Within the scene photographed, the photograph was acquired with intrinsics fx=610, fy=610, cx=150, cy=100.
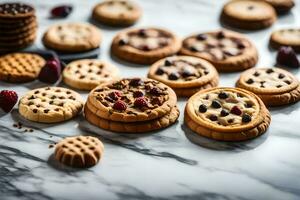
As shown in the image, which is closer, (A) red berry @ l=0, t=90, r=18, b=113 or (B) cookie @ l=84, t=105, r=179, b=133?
(B) cookie @ l=84, t=105, r=179, b=133

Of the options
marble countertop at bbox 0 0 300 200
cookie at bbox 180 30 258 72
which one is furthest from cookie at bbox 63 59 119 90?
cookie at bbox 180 30 258 72

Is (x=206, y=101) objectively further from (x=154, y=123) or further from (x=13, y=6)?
(x=13, y=6)

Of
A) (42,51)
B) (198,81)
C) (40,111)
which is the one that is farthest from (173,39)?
(40,111)

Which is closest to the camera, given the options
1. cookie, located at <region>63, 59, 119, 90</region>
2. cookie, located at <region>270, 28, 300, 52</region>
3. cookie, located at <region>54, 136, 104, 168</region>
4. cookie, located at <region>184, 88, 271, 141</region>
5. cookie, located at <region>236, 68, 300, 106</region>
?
cookie, located at <region>54, 136, 104, 168</region>

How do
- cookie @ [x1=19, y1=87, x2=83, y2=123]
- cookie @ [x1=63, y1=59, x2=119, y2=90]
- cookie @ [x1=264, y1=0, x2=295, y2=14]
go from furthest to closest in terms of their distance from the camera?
cookie @ [x1=264, y1=0, x2=295, y2=14] → cookie @ [x1=63, y1=59, x2=119, y2=90] → cookie @ [x1=19, y1=87, x2=83, y2=123]

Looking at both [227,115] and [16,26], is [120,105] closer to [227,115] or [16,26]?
[227,115]

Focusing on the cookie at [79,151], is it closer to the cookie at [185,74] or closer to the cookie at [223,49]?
the cookie at [185,74]

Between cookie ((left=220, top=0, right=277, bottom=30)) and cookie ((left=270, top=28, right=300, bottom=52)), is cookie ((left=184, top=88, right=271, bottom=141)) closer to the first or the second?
cookie ((left=270, top=28, right=300, bottom=52))
